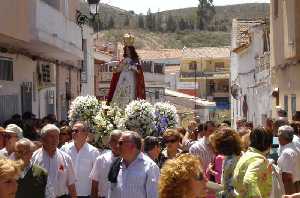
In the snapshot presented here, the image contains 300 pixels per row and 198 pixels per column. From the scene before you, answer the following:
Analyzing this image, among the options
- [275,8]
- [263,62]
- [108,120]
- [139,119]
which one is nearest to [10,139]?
[108,120]

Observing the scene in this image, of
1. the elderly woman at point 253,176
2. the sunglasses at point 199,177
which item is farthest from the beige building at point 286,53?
the sunglasses at point 199,177

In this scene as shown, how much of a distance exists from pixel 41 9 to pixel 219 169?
402 inches

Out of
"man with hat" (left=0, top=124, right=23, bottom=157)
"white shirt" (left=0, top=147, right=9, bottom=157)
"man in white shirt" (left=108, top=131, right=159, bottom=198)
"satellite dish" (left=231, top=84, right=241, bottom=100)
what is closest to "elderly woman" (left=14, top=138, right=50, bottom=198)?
"man in white shirt" (left=108, top=131, right=159, bottom=198)

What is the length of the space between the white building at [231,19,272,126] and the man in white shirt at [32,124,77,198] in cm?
2039

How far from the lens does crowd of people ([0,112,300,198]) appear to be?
5371mm

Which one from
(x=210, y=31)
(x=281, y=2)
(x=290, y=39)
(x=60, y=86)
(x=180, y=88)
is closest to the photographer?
(x=290, y=39)

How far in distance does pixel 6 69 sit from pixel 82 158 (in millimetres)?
8965

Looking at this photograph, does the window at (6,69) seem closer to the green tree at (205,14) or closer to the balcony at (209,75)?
the balcony at (209,75)

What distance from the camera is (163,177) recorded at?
5258 millimetres

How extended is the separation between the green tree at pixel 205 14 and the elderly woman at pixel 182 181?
146 meters

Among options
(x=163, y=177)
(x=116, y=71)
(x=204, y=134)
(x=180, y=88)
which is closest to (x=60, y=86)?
(x=116, y=71)

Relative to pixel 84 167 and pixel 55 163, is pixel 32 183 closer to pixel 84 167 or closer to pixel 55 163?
pixel 55 163

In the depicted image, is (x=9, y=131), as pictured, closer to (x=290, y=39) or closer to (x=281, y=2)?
(x=290, y=39)

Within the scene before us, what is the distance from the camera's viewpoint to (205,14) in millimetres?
158000
